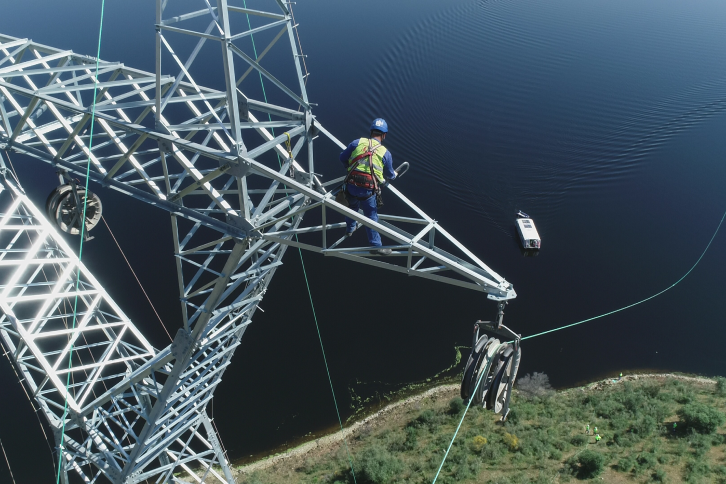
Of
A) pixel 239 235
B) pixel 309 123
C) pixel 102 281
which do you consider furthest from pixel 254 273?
pixel 102 281

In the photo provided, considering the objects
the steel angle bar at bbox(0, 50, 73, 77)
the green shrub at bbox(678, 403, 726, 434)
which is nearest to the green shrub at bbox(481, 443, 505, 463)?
the green shrub at bbox(678, 403, 726, 434)

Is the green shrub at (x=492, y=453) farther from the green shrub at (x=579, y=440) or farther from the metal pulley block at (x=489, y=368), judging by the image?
the metal pulley block at (x=489, y=368)

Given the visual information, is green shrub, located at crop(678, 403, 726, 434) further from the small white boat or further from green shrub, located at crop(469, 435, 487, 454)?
the small white boat

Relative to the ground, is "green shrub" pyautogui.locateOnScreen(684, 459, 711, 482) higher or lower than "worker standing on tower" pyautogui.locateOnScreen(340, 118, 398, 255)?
lower

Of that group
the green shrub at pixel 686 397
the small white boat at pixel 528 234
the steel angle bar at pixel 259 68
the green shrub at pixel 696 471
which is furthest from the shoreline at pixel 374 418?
the steel angle bar at pixel 259 68

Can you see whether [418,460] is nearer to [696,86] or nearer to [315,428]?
[315,428]

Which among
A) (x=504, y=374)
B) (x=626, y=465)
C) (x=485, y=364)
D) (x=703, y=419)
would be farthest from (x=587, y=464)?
(x=485, y=364)
